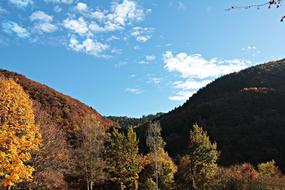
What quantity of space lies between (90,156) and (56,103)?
32.6m

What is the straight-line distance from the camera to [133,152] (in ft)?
153

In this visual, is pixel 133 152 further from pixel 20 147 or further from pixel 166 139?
pixel 166 139

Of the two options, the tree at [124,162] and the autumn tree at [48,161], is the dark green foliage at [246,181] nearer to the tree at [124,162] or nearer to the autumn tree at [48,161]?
the tree at [124,162]

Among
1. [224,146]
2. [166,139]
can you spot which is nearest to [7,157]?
[224,146]

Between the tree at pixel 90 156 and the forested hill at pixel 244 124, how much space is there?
1277 inches

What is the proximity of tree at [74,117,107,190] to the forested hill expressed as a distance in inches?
1277

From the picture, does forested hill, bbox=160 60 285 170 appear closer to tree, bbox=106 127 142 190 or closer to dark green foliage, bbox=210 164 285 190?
tree, bbox=106 127 142 190

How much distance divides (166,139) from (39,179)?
61.2 m

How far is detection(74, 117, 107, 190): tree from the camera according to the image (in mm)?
44062

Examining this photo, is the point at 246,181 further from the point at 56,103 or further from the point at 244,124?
the point at 244,124

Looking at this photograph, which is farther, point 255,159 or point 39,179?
point 255,159

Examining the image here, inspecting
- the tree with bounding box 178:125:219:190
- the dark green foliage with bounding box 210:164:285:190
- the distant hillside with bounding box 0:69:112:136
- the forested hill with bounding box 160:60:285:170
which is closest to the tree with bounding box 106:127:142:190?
the tree with bounding box 178:125:219:190

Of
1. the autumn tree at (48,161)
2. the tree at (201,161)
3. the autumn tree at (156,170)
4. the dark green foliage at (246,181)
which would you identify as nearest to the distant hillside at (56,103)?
the autumn tree at (156,170)

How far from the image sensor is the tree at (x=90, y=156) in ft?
145
